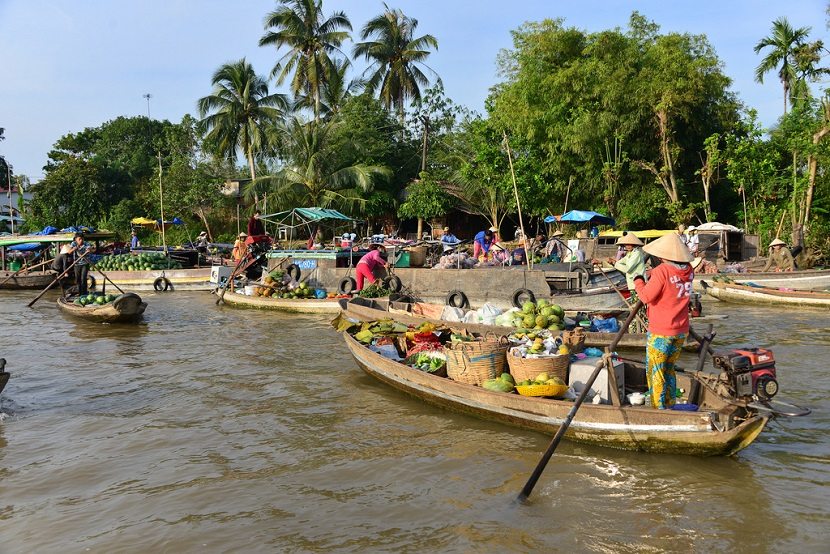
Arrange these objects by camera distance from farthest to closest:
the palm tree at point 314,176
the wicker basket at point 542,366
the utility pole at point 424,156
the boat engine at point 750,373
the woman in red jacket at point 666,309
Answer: the utility pole at point 424,156
the palm tree at point 314,176
the wicker basket at point 542,366
the woman in red jacket at point 666,309
the boat engine at point 750,373

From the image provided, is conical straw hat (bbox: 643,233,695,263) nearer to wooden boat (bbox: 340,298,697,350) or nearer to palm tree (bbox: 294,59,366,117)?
wooden boat (bbox: 340,298,697,350)

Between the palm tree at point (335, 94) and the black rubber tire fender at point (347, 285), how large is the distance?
19.6m

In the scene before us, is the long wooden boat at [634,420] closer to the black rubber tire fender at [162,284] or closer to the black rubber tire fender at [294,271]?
the black rubber tire fender at [294,271]

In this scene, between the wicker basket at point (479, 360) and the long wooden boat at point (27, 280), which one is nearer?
the wicker basket at point (479, 360)

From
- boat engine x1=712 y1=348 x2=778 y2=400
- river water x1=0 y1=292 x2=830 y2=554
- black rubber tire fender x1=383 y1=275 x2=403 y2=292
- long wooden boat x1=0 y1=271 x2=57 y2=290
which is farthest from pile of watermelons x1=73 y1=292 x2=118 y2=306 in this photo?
boat engine x1=712 y1=348 x2=778 y2=400

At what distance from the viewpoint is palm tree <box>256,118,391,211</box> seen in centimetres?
2825

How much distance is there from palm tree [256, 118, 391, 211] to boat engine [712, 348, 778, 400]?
23.3 m

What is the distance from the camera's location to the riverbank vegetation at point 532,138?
969 inches

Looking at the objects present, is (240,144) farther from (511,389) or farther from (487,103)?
(511,389)

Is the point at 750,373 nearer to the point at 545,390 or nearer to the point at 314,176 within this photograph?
the point at 545,390

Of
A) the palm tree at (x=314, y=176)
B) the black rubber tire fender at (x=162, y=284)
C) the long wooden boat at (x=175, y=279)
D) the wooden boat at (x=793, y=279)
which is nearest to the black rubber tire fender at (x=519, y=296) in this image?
the wooden boat at (x=793, y=279)

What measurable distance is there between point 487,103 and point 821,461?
25041 millimetres

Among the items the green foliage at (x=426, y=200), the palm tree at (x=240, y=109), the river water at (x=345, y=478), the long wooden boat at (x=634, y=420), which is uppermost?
the palm tree at (x=240, y=109)

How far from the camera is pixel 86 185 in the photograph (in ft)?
120
